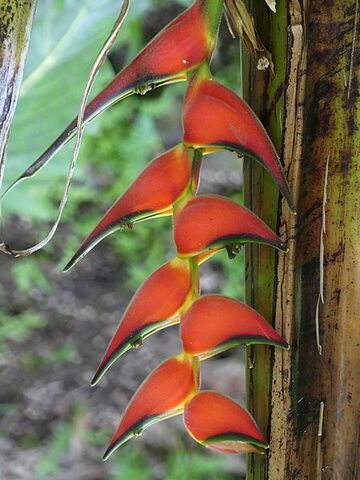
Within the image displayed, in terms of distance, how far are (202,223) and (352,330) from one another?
89 mm

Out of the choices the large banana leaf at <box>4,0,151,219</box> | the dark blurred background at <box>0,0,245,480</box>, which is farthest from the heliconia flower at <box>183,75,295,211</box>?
the dark blurred background at <box>0,0,245,480</box>

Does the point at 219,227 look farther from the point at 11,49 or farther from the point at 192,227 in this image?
the point at 11,49

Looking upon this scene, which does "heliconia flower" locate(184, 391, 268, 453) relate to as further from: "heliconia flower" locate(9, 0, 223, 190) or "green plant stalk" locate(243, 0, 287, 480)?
"heliconia flower" locate(9, 0, 223, 190)

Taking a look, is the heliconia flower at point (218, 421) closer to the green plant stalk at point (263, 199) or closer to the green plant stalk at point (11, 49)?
the green plant stalk at point (263, 199)

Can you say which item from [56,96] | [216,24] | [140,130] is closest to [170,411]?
[216,24]

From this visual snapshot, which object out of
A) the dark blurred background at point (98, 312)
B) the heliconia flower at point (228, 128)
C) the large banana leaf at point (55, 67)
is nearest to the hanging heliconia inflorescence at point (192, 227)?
the heliconia flower at point (228, 128)

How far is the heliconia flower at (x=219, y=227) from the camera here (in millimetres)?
295

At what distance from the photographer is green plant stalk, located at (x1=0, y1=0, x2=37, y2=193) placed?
30 centimetres

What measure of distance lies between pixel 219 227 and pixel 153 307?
0.15 ft

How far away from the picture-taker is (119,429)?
317mm

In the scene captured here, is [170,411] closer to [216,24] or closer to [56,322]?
[216,24]

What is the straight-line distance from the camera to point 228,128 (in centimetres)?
29

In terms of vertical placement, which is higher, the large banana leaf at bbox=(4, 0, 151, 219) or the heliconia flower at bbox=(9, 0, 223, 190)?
the large banana leaf at bbox=(4, 0, 151, 219)

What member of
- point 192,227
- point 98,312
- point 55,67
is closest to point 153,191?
point 192,227
